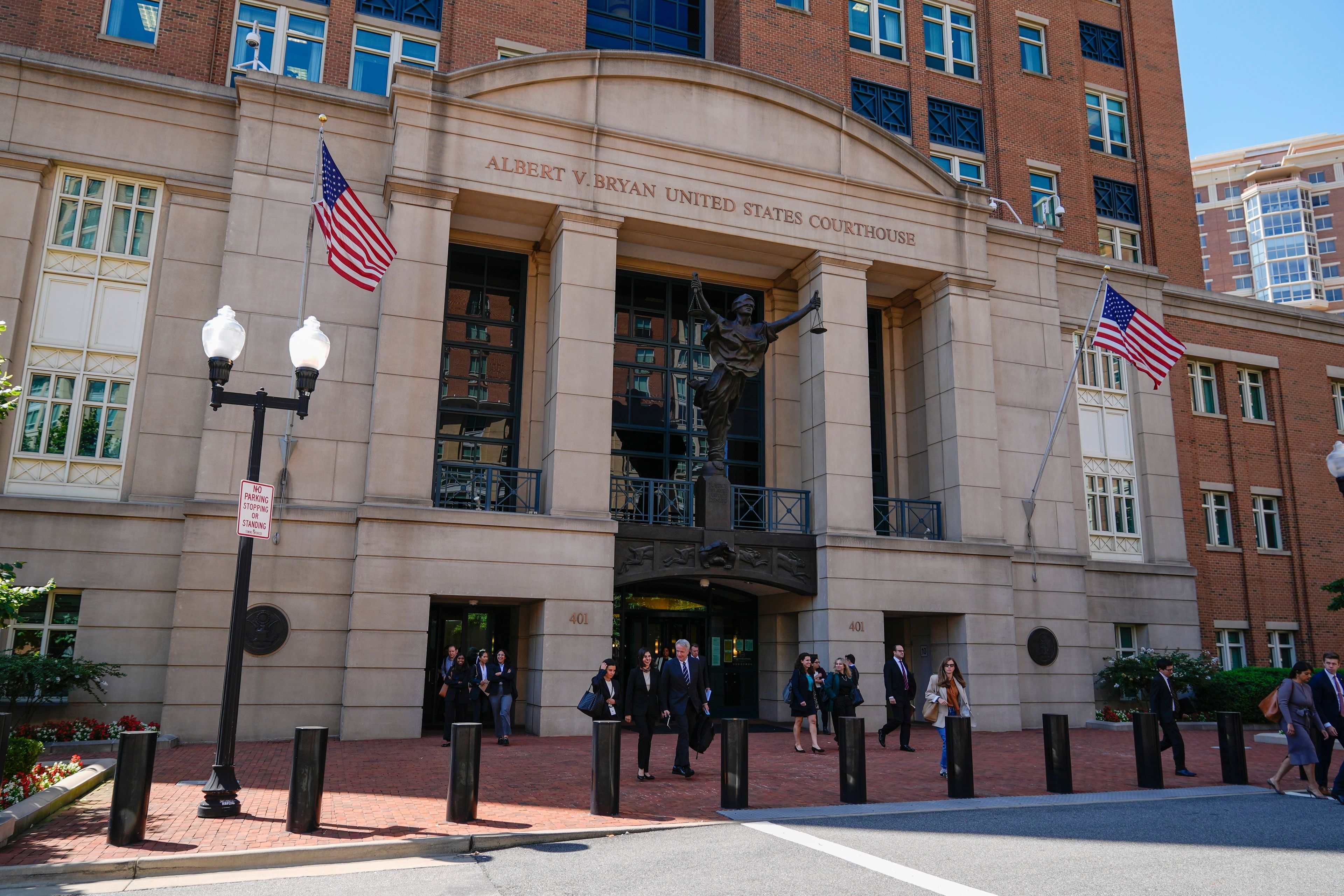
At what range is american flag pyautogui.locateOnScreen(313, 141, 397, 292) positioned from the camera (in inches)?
610

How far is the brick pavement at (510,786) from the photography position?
28.3ft

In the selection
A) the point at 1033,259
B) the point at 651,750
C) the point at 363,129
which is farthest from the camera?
the point at 1033,259

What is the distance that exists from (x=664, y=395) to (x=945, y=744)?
1220 cm

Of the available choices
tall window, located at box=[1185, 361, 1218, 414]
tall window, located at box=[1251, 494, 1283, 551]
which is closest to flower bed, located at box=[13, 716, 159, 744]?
tall window, located at box=[1185, 361, 1218, 414]

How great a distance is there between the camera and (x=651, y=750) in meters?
15.3

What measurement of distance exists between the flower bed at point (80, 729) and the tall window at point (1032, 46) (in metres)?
29.7

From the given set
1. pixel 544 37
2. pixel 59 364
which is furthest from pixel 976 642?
pixel 59 364

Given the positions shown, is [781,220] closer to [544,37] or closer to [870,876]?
[544,37]

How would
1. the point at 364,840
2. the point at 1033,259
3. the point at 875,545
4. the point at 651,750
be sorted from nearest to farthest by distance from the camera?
the point at 364,840
the point at 651,750
the point at 875,545
the point at 1033,259

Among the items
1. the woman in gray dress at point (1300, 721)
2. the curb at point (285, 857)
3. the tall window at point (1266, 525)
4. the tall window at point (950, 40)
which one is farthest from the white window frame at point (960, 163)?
the curb at point (285, 857)

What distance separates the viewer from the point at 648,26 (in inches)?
1010

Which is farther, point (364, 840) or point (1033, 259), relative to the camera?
point (1033, 259)

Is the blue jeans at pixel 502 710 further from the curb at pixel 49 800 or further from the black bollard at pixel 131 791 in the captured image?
the black bollard at pixel 131 791

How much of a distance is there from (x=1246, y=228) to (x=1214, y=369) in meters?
103
